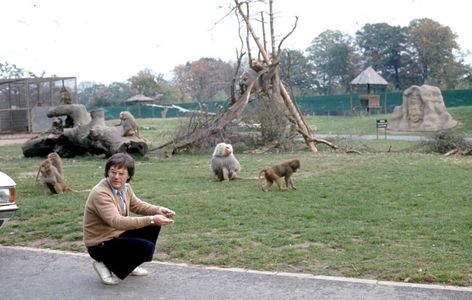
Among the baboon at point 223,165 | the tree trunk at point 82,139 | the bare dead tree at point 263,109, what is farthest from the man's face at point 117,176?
the bare dead tree at point 263,109

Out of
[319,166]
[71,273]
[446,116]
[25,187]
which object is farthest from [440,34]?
Answer: [71,273]

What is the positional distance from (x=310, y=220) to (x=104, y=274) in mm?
3345

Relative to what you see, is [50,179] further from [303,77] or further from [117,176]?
[303,77]

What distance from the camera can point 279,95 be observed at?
20875 mm

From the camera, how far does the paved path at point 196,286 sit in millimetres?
5059

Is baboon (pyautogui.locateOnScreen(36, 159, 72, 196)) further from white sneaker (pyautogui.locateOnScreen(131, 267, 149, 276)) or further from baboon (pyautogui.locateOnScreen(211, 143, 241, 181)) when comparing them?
white sneaker (pyautogui.locateOnScreen(131, 267, 149, 276))

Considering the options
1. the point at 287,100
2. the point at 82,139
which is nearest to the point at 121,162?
the point at 82,139

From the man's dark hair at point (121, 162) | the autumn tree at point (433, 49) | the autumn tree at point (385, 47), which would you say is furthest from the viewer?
the autumn tree at point (385, 47)

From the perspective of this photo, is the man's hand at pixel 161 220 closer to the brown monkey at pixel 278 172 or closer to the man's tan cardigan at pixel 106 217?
the man's tan cardigan at pixel 106 217

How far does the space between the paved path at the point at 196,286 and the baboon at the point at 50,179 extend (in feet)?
15.3

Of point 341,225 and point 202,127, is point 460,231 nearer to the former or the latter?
point 341,225

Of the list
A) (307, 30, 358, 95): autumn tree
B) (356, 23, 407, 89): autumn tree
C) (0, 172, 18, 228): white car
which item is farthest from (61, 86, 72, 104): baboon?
(307, 30, 358, 95): autumn tree

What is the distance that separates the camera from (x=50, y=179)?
10773 millimetres

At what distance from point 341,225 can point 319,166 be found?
724 cm
